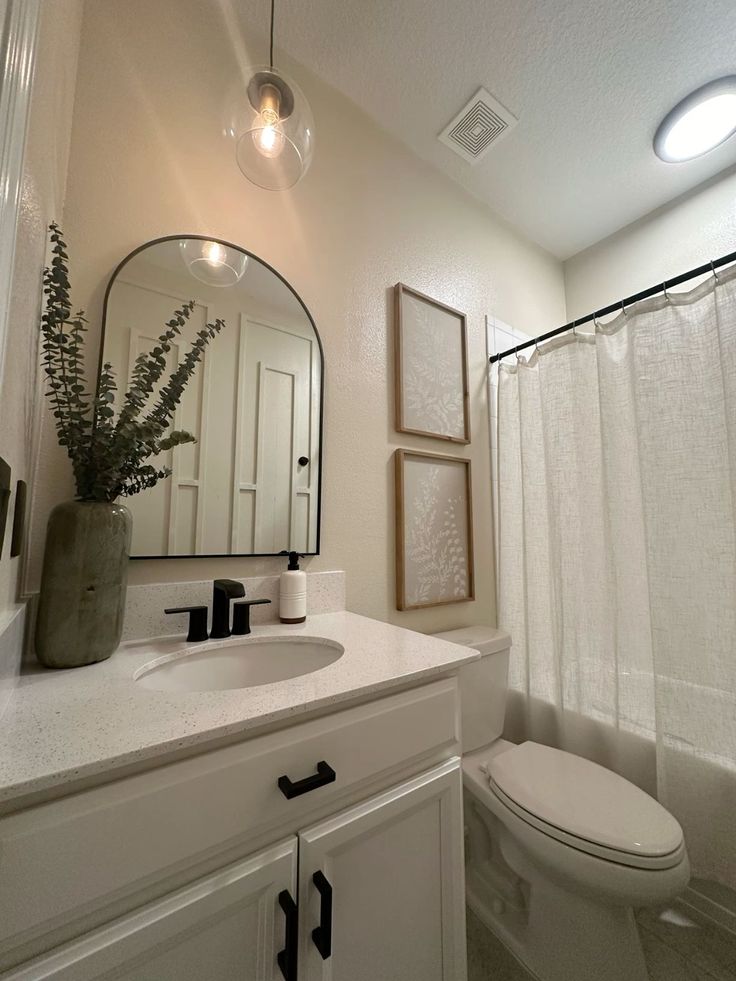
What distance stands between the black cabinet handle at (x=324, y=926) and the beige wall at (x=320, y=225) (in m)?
0.66

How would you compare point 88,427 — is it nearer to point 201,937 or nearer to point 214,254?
point 214,254

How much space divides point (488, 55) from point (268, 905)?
217cm

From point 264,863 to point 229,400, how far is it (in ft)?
3.09

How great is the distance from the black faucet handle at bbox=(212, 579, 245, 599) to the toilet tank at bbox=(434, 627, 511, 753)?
0.71 m

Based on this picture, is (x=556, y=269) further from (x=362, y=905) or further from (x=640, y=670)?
(x=362, y=905)

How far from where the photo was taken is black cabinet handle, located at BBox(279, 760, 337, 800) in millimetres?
514

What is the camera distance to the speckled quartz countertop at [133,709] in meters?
0.41

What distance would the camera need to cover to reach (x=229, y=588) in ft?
2.86

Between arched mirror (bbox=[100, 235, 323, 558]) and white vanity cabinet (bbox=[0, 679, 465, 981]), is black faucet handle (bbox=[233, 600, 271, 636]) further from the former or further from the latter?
white vanity cabinet (bbox=[0, 679, 465, 981])

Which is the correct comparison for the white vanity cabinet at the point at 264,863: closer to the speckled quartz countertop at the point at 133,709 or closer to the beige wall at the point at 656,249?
the speckled quartz countertop at the point at 133,709

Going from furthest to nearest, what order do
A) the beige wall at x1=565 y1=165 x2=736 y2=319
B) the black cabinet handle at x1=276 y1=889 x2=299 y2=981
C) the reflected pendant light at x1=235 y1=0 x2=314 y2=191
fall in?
1. the beige wall at x1=565 y1=165 x2=736 y2=319
2. the reflected pendant light at x1=235 y1=0 x2=314 y2=191
3. the black cabinet handle at x1=276 y1=889 x2=299 y2=981

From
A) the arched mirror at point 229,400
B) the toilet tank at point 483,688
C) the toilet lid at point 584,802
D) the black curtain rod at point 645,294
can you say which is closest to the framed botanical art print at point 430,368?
the black curtain rod at point 645,294

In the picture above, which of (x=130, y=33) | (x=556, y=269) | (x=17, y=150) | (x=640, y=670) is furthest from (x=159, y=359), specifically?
(x=556, y=269)

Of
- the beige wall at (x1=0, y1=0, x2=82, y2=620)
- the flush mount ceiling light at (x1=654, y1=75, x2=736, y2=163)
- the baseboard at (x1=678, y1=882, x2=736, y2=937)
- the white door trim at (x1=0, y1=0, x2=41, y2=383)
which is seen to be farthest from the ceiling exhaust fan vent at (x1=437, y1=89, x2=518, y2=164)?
the baseboard at (x1=678, y1=882, x2=736, y2=937)
